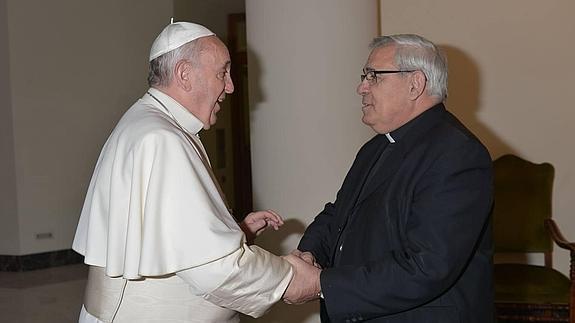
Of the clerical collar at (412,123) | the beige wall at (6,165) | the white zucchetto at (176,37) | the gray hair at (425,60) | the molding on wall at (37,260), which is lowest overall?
the molding on wall at (37,260)

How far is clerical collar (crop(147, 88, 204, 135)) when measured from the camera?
255cm

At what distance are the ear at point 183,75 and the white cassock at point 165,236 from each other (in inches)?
2.5

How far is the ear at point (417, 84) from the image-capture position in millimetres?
2594

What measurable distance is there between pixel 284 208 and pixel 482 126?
200 cm

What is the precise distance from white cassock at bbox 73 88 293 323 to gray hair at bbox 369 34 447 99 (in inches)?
27.5

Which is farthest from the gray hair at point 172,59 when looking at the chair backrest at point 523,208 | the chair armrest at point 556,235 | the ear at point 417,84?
the chair backrest at point 523,208

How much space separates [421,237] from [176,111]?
859 mm

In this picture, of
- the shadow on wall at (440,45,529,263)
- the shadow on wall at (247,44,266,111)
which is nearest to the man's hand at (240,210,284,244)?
the shadow on wall at (247,44,266,111)

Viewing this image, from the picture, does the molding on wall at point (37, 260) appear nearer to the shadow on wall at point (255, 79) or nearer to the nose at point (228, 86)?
the shadow on wall at point (255, 79)

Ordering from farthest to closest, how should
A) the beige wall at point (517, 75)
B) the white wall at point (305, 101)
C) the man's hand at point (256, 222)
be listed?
the beige wall at point (517, 75), the white wall at point (305, 101), the man's hand at point (256, 222)

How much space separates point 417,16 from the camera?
6004 mm

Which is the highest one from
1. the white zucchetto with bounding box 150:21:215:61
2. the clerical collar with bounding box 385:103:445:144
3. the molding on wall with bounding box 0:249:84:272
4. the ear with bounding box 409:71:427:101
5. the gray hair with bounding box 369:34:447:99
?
the white zucchetto with bounding box 150:21:215:61

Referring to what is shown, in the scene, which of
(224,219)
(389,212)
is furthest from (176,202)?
(389,212)

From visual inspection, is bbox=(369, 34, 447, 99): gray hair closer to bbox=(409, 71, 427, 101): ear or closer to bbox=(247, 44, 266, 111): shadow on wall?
bbox=(409, 71, 427, 101): ear
